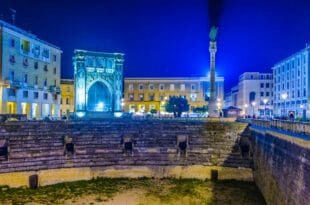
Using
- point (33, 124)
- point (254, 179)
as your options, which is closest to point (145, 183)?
point (254, 179)

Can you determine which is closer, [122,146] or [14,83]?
[122,146]

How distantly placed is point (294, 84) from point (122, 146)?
56101mm

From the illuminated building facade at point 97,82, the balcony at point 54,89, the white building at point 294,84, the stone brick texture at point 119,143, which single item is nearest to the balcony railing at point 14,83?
the illuminated building facade at point 97,82

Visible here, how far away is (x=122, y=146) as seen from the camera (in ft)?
117

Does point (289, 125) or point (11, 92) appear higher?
point (11, 92)

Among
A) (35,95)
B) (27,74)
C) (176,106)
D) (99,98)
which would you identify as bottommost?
(176,106)

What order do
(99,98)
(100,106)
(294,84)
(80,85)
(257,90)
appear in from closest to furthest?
(80,85), (100,106), (99,98), (294,84), (257,90)

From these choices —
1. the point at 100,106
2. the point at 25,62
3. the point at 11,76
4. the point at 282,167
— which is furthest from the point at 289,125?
the point at 25,62

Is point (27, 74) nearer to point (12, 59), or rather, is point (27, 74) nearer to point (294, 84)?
point (12, 59)

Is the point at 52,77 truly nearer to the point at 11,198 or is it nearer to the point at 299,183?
the point at 11,198

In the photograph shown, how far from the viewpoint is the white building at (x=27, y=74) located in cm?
4853

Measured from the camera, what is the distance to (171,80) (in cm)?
9744

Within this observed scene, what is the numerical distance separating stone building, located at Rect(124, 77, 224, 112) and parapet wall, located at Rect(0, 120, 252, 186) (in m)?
58.5

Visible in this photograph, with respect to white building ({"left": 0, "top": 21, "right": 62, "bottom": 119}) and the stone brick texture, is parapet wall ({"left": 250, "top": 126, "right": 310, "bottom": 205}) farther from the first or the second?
white building ({"left": 0, "top": 21, "right": 62, "bottom": 119})
